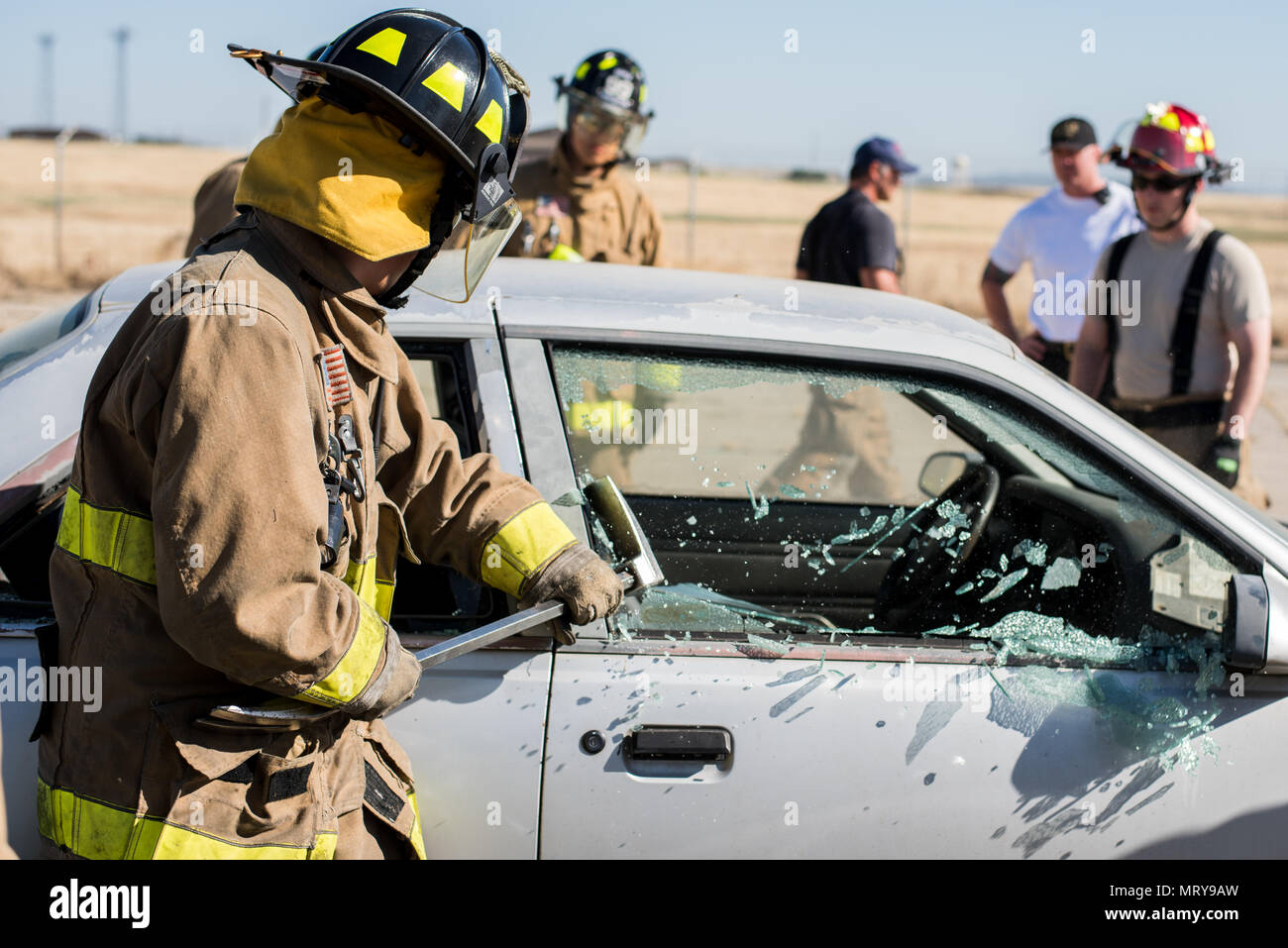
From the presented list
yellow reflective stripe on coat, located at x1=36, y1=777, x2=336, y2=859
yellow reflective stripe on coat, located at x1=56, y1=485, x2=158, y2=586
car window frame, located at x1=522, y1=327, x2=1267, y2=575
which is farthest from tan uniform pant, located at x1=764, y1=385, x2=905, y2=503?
yellow reflective stripe on coat, located at x1=56, y1=485, x2=158, y2=586

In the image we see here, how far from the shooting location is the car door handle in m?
2.00

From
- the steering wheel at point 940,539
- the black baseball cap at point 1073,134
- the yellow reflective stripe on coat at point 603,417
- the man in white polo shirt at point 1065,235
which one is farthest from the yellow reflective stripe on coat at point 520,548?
the black baseball cap at point 1073,134

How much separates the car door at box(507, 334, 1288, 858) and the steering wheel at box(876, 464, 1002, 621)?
230 mm

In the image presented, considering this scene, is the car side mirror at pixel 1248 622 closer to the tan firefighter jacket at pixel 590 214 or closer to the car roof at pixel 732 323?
the car roof at pixel 732 323

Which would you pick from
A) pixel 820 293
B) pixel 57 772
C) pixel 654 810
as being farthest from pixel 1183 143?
pixel 57 772

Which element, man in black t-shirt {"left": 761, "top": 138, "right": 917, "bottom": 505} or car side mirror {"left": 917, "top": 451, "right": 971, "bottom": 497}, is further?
man in black t-shirt {"left": 761, "top": 138, "right": 917, "bottom": 505}

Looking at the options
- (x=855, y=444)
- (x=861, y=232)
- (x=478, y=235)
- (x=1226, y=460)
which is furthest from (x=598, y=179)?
(x=478, y=235)

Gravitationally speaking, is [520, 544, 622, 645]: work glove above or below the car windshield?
below

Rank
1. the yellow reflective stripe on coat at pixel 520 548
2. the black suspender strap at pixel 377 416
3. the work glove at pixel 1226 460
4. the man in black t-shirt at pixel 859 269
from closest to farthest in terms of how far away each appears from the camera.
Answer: the black suspender strap at pixel 377 416, the yellow reflective stripe on coat at pixel 520 548, the work glove at pixel 1226 460, the man in black t-shirt at pixel 859 269

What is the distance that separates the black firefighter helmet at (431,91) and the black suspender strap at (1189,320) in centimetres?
306

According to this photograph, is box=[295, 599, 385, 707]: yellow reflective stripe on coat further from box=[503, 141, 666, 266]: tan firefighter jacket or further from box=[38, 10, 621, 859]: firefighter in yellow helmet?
box=[503, 141, 666, 266]: tan firefighter jacket

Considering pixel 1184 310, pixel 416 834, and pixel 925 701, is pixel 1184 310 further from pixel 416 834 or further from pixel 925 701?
pixel 416 834

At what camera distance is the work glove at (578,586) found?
1968 mm

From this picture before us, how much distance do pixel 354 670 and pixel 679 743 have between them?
1.99ft
